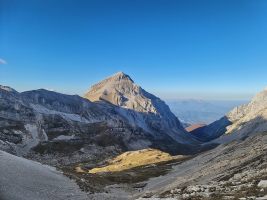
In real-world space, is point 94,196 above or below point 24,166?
below

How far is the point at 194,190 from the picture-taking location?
51.6 metres

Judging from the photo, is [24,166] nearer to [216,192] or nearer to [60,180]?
[60,180]

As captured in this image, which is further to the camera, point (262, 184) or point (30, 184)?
point (30, 184)

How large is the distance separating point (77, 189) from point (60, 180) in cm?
338

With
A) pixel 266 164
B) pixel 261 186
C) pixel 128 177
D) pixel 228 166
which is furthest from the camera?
pixel 128 177

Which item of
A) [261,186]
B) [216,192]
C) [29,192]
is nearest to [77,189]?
[29,192]

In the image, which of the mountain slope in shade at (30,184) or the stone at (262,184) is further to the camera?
the mountain slope in shade at (30,184)

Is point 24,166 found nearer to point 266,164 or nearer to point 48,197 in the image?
point 48,197

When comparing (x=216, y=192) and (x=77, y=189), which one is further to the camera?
(x=77, y=189)

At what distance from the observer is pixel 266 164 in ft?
204

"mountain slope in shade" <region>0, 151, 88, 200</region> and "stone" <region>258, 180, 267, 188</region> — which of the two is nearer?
"stone" <region>258, 180, 267, 188</region>

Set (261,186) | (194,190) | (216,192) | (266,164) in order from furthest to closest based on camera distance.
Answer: (266,164), (194,190), (216,192), (261,186)

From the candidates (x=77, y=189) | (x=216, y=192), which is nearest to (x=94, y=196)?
(x=77, y=189)

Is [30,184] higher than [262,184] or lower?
lower
